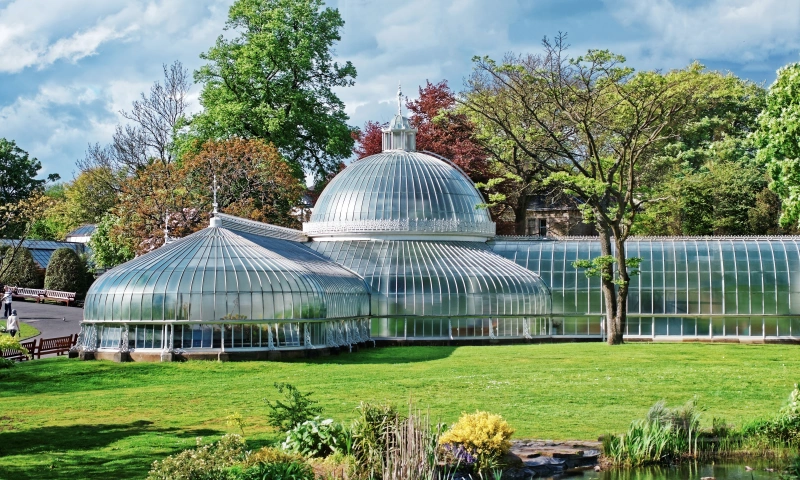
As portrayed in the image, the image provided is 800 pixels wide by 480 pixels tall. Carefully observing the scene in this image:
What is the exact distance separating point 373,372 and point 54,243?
2572 inches

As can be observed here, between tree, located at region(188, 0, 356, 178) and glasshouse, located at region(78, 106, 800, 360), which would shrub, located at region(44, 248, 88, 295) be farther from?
glasshouse, located at region(78, 106, 800, 360)

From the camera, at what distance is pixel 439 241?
44.5 m

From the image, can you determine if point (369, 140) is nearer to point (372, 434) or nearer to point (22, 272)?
point (22, 272)

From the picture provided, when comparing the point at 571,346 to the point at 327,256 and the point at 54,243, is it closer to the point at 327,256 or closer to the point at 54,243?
the point at 327,256

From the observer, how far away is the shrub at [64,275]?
219ft

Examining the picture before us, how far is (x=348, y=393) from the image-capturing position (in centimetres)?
2281

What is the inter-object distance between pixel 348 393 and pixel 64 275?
4868 centimetres

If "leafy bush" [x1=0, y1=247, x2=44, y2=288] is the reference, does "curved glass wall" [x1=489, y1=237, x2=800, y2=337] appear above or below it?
below

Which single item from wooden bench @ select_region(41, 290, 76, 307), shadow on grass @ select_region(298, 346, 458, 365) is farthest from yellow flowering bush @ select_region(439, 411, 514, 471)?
wooden bench @ select_region(41, 290, 76, 307)

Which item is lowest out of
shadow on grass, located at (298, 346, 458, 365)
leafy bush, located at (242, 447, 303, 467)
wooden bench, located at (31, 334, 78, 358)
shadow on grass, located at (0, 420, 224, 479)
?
shadow on grass, located at (0, 420, 224, 479)

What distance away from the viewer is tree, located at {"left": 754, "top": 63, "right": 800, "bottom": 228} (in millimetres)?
18828

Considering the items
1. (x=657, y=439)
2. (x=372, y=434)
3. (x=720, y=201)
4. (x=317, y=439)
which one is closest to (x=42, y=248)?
(x=720, y=201)

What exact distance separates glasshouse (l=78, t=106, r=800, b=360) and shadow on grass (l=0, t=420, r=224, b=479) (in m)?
12.9

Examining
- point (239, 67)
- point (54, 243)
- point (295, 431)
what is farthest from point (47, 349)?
point (54, 243)
